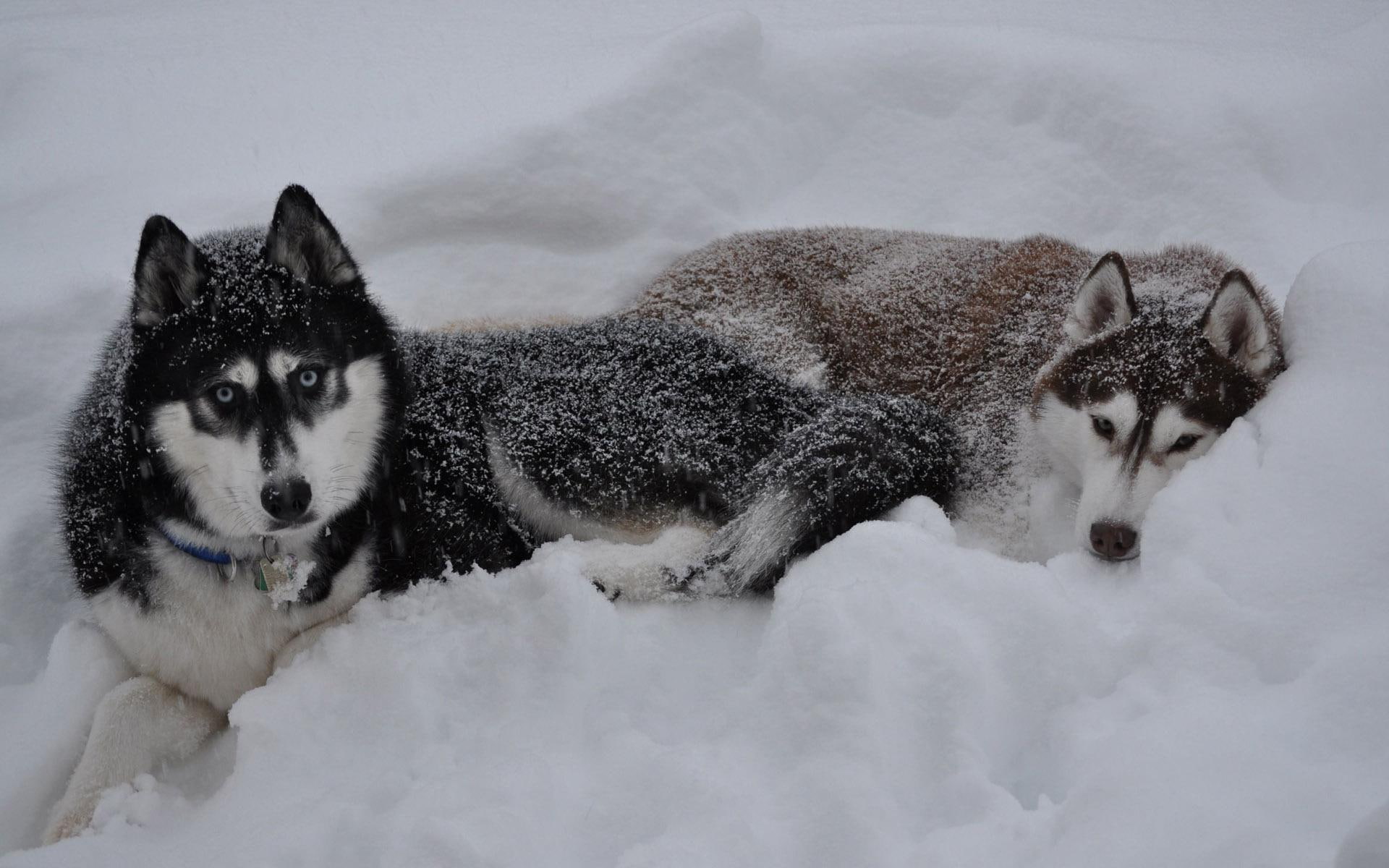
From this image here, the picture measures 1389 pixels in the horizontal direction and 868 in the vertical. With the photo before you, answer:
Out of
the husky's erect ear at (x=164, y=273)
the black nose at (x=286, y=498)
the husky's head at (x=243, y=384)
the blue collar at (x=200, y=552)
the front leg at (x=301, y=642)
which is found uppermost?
the husky's erect ear at (x=164, y=273)

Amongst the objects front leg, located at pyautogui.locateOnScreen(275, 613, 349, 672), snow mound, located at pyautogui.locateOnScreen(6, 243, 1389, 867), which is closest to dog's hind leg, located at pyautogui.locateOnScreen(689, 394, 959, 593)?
snow mound, located at pyautogui.locateOnScreen(6, 243, 1389, 867)

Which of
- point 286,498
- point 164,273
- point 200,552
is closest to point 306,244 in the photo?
point 164,273

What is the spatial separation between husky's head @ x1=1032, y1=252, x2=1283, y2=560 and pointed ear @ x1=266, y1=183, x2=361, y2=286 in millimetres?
2293

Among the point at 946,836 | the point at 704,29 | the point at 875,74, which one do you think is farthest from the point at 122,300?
the point at 875,74

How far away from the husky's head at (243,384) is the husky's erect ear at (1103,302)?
2364mm

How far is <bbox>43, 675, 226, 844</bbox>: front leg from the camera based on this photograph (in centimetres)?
205

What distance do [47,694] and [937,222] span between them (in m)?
4.27

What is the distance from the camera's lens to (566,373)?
290 centimetres

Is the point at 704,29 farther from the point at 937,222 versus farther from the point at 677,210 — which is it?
the point at 937,222

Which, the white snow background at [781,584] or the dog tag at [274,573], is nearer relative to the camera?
the white snow background at [781,584]

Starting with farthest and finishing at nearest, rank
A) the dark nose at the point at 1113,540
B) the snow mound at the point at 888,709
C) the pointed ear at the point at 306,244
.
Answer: the dark nose at the point at 1113,540
the pointed ear at the point at 306,244
the snow mound at the point at 888,709

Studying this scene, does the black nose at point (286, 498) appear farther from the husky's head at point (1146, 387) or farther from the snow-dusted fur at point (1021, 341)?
the husky's head at point (1146, 387)

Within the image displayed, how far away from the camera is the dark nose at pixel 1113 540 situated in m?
2.41

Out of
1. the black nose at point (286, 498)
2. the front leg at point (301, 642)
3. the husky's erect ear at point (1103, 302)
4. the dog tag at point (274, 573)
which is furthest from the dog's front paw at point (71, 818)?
the husky's erect ear at point (1103, 302)
